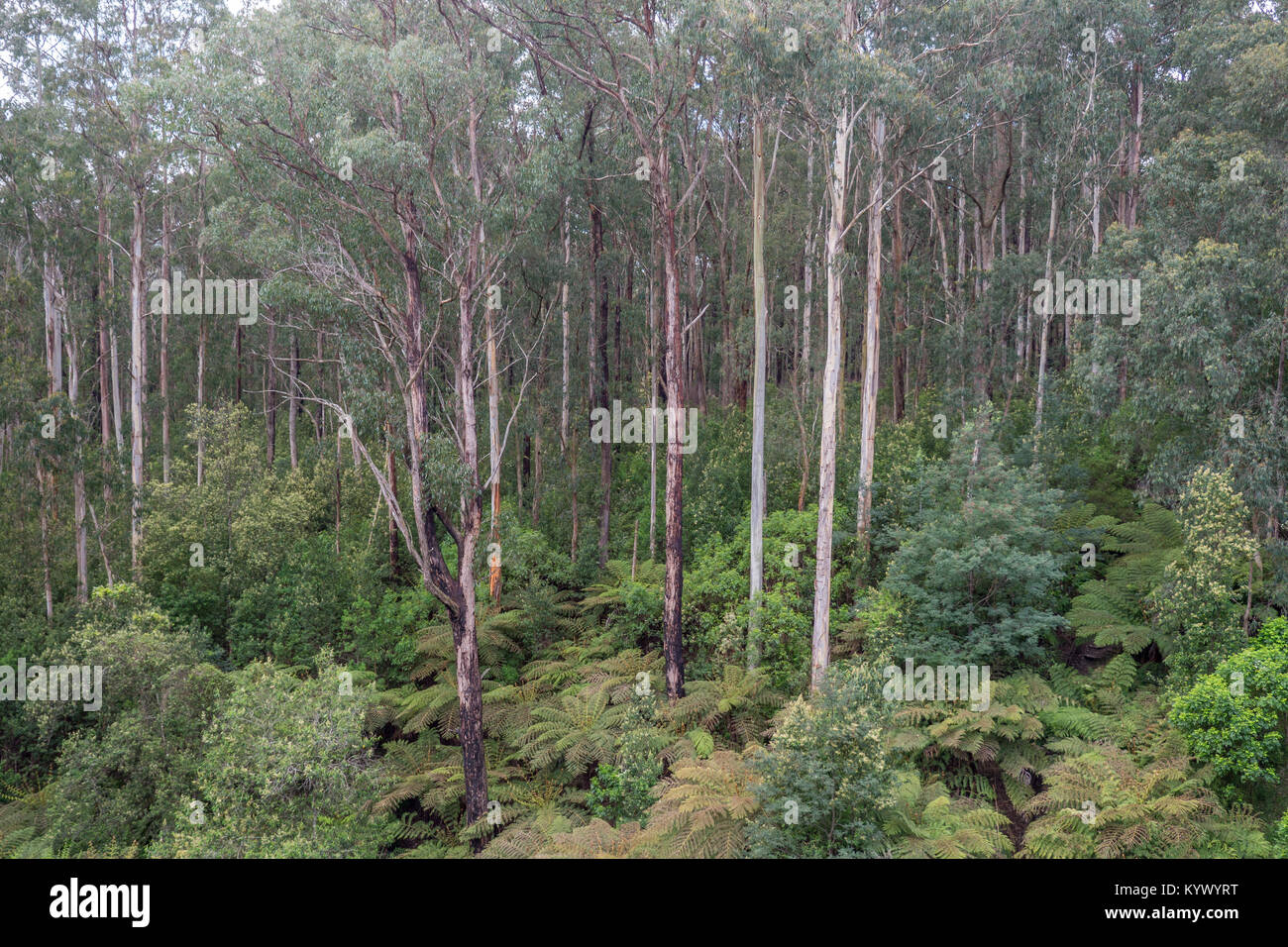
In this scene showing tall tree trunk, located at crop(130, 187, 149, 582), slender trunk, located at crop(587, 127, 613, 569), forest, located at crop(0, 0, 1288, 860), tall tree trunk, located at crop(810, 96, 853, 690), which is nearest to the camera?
forest, located at crop(0, 0, 1288, 860)

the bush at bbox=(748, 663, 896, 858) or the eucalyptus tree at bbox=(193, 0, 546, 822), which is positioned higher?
the eucalyptus tree at bbox=(193, 0, 546, 822)

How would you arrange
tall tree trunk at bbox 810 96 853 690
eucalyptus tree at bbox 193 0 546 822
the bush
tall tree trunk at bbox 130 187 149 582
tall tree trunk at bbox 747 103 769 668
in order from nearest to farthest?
the bush, eucalyptus tree at bbox 193 0 546 822, tall tree trunk at bbox 810 96 853 690, tall tree trunk at bbox 747 103 769 668, tall tree trunk at bbox 130 187 149 582

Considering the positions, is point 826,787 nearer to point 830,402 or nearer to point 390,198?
point 830,402

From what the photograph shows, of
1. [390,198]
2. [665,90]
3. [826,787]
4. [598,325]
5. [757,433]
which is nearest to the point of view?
[826,787]

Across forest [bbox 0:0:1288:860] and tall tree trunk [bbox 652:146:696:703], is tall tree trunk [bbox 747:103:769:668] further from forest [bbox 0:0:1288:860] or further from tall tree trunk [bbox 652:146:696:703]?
tall tree trunk [bbox 652:146:696:703]

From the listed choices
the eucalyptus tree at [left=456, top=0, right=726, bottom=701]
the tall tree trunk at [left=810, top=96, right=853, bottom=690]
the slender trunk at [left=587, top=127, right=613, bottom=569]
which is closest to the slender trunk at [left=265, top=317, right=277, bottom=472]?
the slender trunk at [left=587, top=127, right=613, bottom=569]

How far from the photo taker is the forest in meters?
9.15

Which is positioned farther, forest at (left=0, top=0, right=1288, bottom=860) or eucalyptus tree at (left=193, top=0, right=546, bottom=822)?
eucalyptus tree at (left=193, top=0, right=546, bottom=822)

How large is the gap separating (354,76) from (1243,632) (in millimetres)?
14835

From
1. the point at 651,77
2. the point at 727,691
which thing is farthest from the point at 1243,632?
the point at 651,77

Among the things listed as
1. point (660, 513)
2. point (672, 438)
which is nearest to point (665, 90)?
point (672, 438)

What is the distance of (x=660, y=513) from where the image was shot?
1969 cm

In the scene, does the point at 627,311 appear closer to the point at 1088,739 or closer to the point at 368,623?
the point at 368,623
